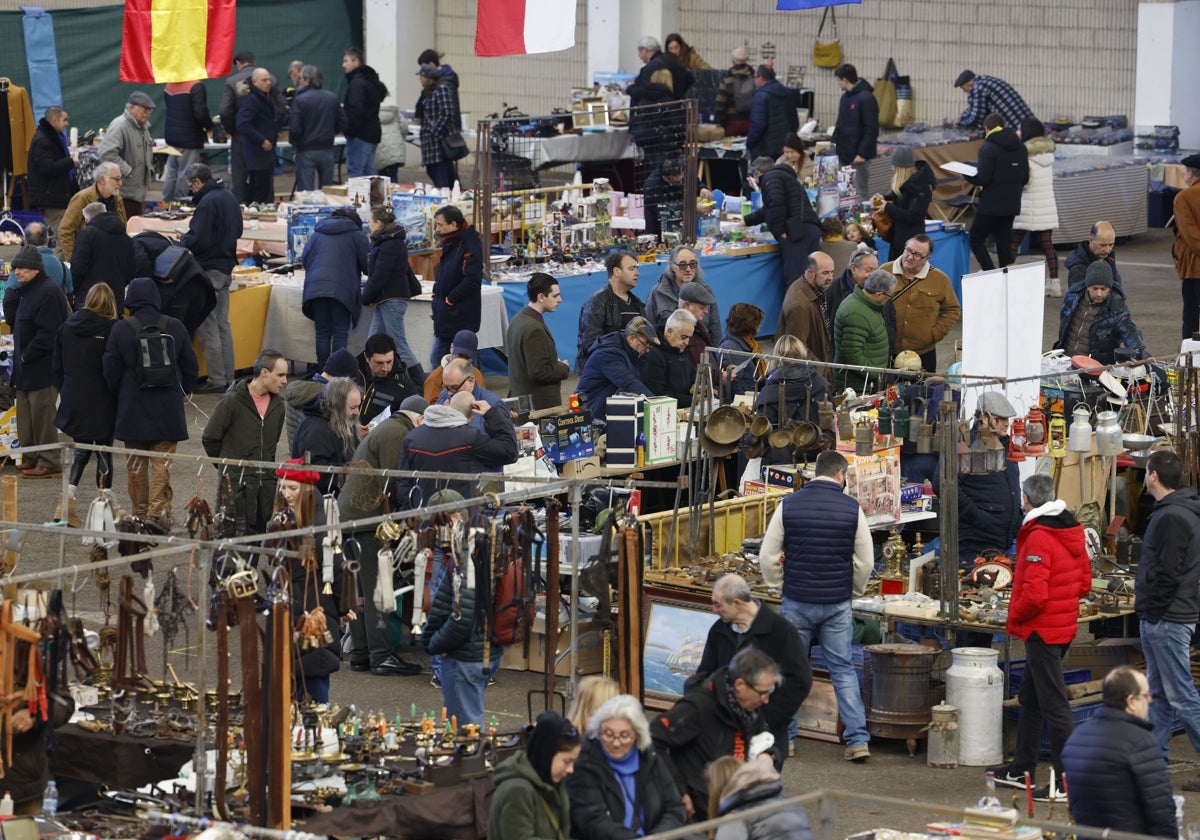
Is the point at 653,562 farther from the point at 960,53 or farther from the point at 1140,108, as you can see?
the point at 960,53

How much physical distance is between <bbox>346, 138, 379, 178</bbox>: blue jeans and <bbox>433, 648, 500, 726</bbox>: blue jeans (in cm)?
1562

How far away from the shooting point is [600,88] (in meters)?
25.2

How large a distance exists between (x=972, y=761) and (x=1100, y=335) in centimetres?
478

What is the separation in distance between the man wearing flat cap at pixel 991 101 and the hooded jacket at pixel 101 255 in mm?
11767

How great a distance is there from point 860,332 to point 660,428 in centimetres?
185

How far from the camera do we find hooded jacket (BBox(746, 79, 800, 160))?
910 inches

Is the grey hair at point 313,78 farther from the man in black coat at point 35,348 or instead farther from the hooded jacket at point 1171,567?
the hooded jacket at point 1171,567

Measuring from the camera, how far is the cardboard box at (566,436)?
40.9 ft

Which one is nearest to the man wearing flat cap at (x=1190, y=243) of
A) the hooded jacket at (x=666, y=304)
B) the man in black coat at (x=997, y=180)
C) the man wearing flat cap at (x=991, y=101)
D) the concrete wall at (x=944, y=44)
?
the man in black coat at (x=997, y=180)

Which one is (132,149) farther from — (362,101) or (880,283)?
(880,283)

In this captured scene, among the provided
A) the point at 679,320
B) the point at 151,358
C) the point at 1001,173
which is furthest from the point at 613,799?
the point at 1001,173

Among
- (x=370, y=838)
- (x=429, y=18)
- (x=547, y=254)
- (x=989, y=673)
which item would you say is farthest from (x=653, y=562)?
(x=429, y=18)

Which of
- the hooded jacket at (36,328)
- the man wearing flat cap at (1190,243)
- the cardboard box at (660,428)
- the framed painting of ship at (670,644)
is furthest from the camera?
the man wearing flat cap at (1190,243)

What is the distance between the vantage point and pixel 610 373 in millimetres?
12938
